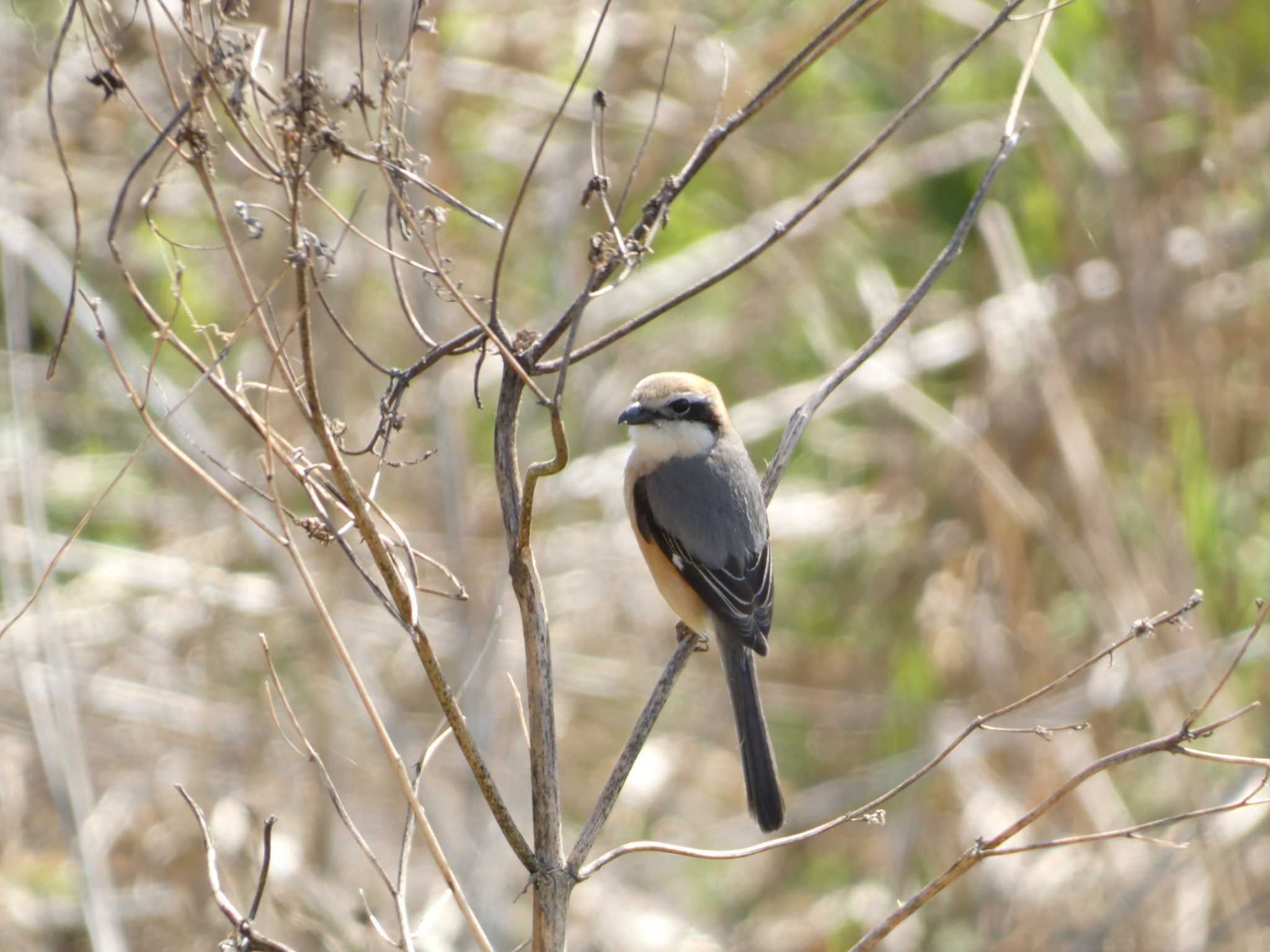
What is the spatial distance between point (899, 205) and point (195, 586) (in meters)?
4.04

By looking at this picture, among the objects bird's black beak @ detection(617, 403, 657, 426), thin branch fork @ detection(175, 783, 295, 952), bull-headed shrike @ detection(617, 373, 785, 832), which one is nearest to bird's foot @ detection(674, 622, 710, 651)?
bull-headed shrike @ detection(617, 373, 785, 832)

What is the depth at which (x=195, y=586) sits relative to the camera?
5367 mm

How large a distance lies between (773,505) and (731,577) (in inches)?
93.7

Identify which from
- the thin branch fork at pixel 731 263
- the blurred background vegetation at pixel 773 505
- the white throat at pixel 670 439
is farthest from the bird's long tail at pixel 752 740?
the thin branch fork at pixel 731 263

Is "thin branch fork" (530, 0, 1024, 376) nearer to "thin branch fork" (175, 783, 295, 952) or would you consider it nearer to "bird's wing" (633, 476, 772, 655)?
"thin branch fork" (175, 783, 295, 952)

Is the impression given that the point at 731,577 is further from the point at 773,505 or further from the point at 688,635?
the point at 773,505


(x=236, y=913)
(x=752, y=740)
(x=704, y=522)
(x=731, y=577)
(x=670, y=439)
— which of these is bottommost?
(x=236, y=913)

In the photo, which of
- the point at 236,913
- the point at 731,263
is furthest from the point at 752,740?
the point at 236,913

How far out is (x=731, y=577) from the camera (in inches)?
163

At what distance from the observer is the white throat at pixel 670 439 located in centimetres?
439

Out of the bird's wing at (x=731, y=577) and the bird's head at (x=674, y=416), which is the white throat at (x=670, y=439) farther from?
the bird's wing at (x=731, y=577)

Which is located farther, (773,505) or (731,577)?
(773,505)

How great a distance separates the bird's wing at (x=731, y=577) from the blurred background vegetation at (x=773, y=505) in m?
0.82

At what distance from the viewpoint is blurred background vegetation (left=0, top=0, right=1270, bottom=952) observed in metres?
5.13
